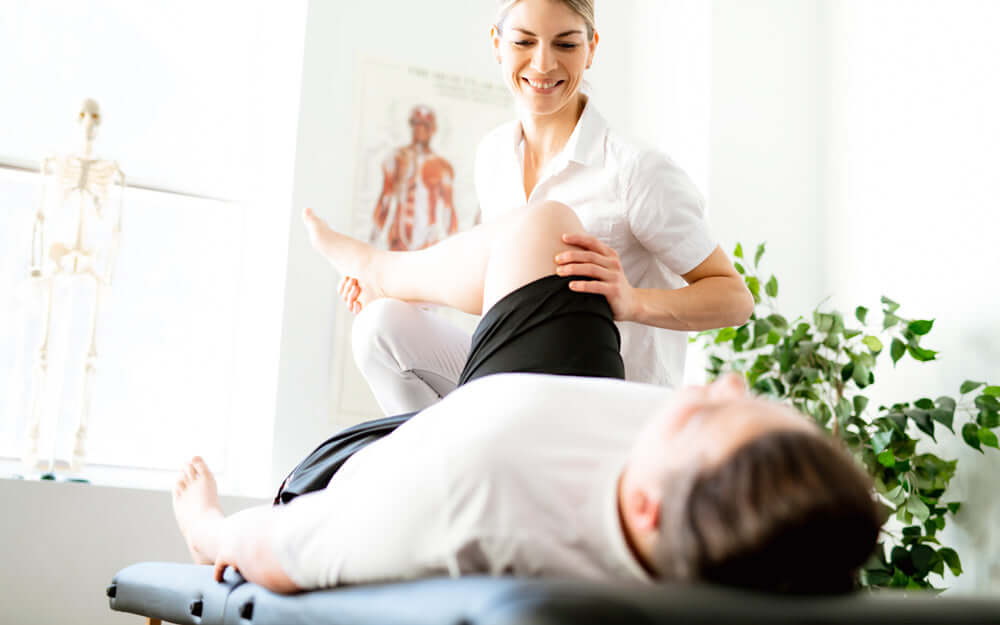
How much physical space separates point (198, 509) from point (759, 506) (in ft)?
4.08

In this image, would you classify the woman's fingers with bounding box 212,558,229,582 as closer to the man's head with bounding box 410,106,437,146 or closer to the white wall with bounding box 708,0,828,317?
the man's head with bounding box 410,106,437,146

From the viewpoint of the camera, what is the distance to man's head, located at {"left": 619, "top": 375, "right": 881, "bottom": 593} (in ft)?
2.27

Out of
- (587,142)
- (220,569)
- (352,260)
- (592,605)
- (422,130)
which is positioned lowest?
(220,569)

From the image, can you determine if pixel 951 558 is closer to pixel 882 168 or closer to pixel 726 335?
pixel 726 335

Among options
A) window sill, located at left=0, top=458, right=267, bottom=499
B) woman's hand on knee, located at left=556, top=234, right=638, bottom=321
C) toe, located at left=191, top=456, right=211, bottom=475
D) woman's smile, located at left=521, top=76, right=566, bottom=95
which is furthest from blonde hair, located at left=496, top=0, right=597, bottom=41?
window sill, located at left=0, top=458, right=267, bottom=499

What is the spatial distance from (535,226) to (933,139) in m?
2.10

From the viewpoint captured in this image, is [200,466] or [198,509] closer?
[198,509]

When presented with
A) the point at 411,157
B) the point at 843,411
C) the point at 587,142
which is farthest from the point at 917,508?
the point at 411,157

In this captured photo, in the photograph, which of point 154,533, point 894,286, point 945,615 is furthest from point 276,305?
point 945,615

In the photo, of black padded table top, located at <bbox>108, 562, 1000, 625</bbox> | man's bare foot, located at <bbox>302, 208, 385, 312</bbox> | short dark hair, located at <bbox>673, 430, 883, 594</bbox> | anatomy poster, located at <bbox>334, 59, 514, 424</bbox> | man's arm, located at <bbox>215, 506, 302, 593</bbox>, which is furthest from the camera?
anatomy poster, located at <bbox>334, 59, 514, 424</bbox>

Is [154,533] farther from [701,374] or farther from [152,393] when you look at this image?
[701,374]

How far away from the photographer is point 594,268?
1.38 meters

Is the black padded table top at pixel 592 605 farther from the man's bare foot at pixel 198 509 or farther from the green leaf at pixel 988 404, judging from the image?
the green leaf at pixel 988 404

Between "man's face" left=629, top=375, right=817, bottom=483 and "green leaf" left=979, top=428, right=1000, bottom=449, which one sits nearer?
"man's face" left=629, top=375, right=817, bottom=483
